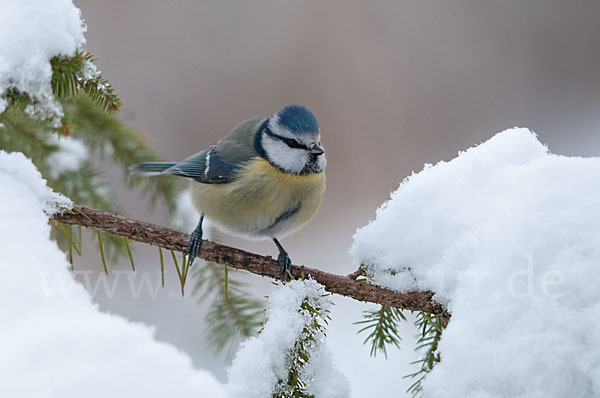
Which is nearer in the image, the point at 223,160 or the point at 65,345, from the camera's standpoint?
the point at 65,345

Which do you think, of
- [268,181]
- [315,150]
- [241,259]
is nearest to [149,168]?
[268,181]

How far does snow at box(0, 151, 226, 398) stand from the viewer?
1.73 ft

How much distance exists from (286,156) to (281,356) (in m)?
0.82

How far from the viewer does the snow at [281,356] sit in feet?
2.07

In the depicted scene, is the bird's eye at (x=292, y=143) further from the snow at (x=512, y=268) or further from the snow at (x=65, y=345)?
the snow at (x=65, y=345)

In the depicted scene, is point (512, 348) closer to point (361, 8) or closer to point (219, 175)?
point (219, 175)

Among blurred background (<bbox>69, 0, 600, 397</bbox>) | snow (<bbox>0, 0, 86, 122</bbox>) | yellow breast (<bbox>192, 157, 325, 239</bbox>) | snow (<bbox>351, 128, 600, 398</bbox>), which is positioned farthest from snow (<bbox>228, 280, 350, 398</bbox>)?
blurred background (<bbox>69, 0, 600, 397</bbox>)

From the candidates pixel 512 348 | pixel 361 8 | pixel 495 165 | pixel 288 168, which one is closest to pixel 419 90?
pixel 361 8

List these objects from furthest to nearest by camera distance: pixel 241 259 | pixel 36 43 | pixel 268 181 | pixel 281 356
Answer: pixel 268 181
pixel 241 259
pixel 36 43
pixel 281 356

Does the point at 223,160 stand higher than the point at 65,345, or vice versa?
the point at 223,160

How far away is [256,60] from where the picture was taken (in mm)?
3473

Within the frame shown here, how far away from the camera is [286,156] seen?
4.73 ft

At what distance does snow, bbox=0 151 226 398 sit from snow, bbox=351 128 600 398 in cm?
29

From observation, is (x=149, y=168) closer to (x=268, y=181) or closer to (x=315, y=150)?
(x=268, y=181)
